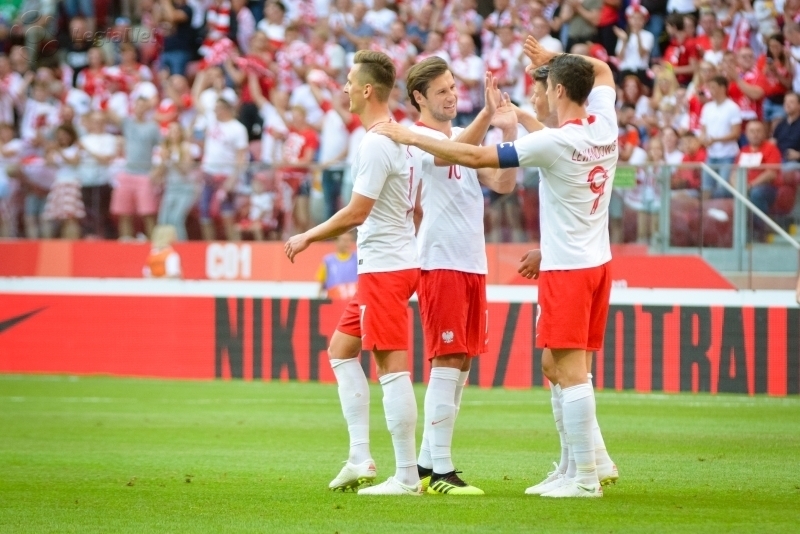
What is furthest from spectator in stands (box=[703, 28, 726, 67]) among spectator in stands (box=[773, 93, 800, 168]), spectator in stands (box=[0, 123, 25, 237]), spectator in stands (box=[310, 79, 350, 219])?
spectator in stands (box=[0, 123, 25, 237])

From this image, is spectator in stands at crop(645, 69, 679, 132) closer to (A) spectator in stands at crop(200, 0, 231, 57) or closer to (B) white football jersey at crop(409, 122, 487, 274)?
(A) spectator in stands at crop(200, 0, 231, 57)

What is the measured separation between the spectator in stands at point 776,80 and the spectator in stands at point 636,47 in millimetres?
1898

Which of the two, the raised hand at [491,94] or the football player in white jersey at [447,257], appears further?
the football player in white jersey at [447,257]

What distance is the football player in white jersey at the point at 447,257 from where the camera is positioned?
7.52m

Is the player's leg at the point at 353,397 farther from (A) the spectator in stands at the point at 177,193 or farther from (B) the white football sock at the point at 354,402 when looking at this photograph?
(A) the spectator in stands at the point at 177,193

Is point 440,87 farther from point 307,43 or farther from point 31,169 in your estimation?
point 307,43

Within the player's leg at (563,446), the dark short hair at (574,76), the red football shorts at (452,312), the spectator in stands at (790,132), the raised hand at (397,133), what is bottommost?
the player's leg at (563,446)

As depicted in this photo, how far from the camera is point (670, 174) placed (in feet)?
49.9

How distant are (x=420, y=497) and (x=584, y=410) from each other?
3.42 feet

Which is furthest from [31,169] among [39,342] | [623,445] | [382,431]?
[623,445]

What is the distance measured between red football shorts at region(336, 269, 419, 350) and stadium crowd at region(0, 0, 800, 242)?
8.27m

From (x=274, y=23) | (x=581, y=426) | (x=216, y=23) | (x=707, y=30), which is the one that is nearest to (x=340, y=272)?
(x=707, y=30)

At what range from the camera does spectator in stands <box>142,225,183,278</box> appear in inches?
703

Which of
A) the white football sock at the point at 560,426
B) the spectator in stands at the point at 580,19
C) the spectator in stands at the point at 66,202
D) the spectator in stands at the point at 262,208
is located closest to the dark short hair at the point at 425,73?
the white football sock at the point at 560,426
